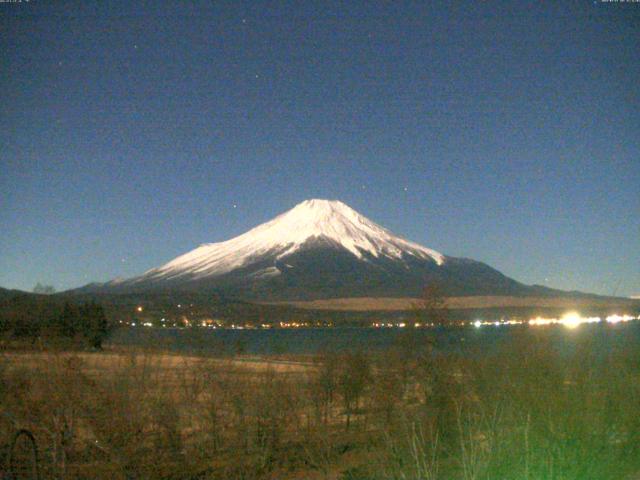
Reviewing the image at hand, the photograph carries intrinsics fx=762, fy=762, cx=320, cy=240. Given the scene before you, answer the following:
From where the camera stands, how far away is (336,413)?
16734 mm

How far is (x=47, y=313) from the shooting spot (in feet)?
77.9

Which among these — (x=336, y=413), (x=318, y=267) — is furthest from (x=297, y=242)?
(x=336, y=413)

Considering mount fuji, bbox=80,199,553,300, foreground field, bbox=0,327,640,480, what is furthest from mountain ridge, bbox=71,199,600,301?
foreground field, bbox=0,327,640,480

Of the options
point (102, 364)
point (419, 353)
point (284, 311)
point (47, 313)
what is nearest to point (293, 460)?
point (419, 353)

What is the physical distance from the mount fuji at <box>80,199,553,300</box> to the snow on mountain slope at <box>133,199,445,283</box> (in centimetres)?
18

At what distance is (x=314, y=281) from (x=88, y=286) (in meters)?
40.8

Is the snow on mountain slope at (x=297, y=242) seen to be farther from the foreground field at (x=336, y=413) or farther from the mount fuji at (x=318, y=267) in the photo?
the foreground field at (x=336, y=413)

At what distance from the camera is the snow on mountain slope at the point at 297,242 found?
13625 cm

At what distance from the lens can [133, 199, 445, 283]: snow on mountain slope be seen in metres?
136

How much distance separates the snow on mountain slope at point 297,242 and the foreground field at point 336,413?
110 meters

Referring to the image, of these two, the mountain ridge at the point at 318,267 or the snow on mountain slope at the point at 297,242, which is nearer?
the mountain ridge at the point at 318,267

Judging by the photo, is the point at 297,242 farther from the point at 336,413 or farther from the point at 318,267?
the point at 336,413

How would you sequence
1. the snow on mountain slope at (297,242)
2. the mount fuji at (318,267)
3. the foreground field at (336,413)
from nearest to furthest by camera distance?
the foreground field at (336,413) → the mount fuji at (318,267) → the snow on mountain slope at (297,242)

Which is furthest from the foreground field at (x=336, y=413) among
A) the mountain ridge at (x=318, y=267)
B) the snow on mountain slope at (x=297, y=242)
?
the snow on mountain slope at (x=297, y=242)
